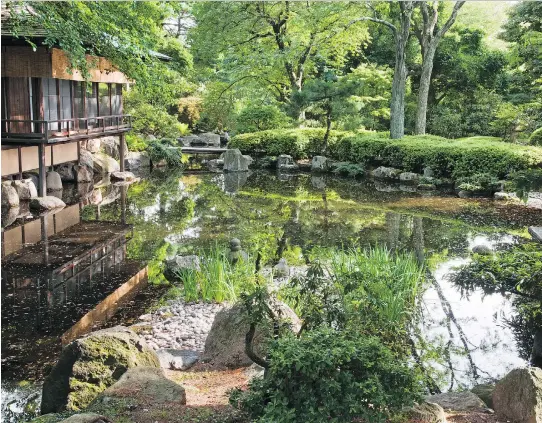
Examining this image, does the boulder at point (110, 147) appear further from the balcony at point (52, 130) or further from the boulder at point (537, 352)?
the boulder at point (537, 352)

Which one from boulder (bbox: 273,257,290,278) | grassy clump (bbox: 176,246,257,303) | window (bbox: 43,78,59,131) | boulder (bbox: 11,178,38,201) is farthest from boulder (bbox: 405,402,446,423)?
window (bbox: 43,78,59,131)

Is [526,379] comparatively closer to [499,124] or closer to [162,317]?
[162,317]

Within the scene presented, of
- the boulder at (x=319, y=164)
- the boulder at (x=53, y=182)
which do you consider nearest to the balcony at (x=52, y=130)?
the boulder at (x=53, y=182)

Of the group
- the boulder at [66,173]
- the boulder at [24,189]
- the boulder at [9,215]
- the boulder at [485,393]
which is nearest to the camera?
the boulder at [485,393]

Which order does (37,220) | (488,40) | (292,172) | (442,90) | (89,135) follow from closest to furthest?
(37,220), (89,135), (292,172), (442,90), (488,40)

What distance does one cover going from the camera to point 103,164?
19875 millimetres

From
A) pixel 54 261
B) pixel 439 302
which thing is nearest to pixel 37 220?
pixel 54 261

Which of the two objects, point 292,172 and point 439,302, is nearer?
point 439,302

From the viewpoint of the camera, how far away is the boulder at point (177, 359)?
5.68 metres

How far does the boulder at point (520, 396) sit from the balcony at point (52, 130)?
40.4 ft

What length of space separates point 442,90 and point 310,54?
18.5ft

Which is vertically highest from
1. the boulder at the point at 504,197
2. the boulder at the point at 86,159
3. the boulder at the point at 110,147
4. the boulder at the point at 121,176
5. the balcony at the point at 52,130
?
the balcony at the point at 52,130

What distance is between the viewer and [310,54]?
24.7 meters

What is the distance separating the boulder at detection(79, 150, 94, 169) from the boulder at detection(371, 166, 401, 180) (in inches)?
372
